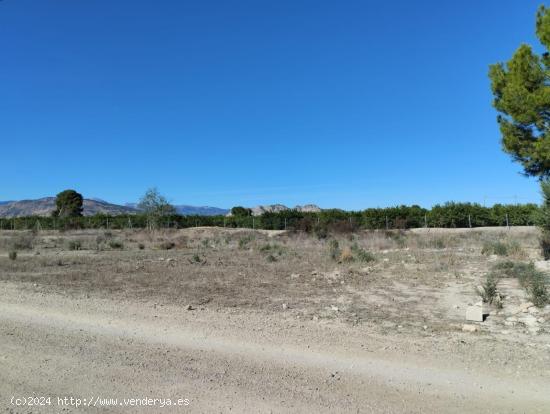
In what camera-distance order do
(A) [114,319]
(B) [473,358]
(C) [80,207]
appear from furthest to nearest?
(C) [80,207]
(A) [114,319]
(B) [473,358]

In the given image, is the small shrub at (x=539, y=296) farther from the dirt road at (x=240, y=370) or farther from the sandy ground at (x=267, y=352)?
the dirt road at (x=240, y=370)

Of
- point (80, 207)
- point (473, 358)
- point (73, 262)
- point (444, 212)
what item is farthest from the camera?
point (80, 207)

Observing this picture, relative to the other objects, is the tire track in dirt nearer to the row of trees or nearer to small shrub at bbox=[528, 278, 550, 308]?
small shrub at bbox=[528, 278, 550, 308]

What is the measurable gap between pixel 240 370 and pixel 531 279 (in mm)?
8750

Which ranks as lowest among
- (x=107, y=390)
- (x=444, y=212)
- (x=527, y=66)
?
(x=107, y=390)

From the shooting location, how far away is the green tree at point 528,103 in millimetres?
20141

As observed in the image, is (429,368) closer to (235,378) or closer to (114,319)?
(235,378)

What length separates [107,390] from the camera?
4.82m

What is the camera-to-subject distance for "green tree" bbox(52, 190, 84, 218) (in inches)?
3504

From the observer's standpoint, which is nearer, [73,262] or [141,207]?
[73,262]

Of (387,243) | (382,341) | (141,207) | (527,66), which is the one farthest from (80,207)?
(382,341)

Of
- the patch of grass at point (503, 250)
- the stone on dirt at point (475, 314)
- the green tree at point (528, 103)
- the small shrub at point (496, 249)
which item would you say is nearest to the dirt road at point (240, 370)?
the stone on dirt at point (475, 314)

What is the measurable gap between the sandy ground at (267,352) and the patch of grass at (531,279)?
1.29ft

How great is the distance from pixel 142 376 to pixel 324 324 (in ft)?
12.5
